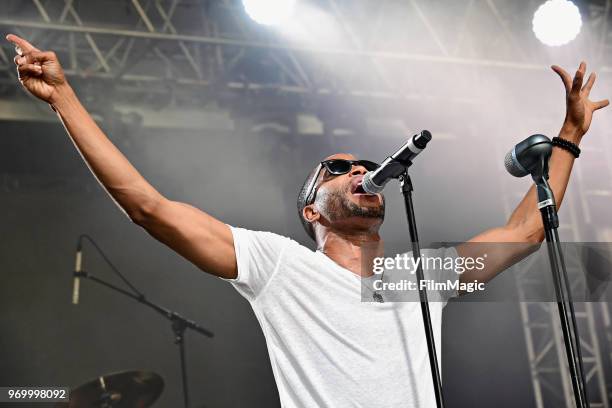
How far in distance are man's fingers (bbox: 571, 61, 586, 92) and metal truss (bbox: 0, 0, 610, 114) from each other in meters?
2.89

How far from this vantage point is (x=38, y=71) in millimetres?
1722

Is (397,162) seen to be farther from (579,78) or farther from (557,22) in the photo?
(557,22)

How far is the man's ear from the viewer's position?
2.50m

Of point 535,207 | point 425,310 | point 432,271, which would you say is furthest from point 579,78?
point 425,310

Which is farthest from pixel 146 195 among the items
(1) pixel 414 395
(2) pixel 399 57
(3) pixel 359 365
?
(2) pixel 399 57

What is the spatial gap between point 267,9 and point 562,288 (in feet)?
11.6

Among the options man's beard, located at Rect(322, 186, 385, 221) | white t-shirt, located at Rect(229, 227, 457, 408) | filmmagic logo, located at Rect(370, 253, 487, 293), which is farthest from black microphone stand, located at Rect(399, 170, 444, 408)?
man's beard, located at Rect(322, 186, 385, 221)

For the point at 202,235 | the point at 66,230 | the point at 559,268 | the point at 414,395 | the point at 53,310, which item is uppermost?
the point at 66,230

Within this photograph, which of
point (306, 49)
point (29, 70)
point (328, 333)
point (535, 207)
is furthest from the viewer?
point (306, 49)

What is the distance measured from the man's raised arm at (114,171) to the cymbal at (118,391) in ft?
6.40

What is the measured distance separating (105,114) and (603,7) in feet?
14.0

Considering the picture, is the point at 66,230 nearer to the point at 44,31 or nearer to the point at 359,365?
the point at 44,31

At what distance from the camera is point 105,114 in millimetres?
4918


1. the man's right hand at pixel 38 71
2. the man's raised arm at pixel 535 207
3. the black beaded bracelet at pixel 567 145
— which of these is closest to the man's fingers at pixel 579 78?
the man's raised arm at pixel 535 207
